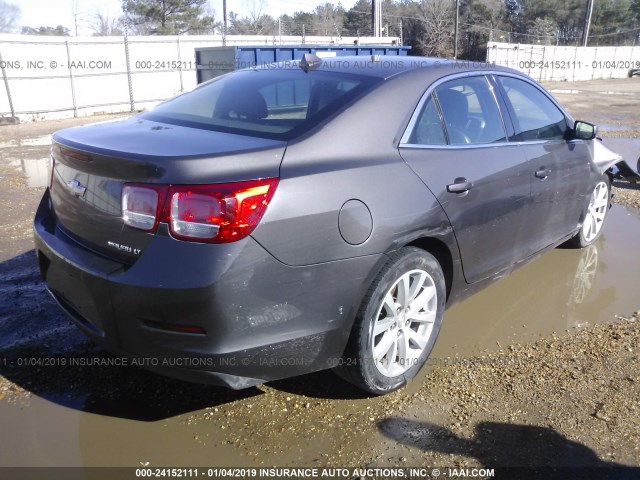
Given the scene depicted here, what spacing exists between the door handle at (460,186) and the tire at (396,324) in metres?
0.40

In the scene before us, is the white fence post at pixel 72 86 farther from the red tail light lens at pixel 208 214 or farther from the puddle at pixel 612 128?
the red tail light lens at pixel 208 214

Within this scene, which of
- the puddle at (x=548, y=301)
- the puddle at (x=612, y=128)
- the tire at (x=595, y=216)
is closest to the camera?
the puddle at (x=548, y=301)

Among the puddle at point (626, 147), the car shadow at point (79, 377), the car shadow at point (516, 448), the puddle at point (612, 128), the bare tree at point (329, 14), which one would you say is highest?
the bare tree at point (329, 14)

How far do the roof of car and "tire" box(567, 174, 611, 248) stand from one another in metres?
1.83

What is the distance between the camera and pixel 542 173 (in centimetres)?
385

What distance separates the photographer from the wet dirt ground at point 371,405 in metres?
2.54

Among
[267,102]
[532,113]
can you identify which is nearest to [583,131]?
[532,113]

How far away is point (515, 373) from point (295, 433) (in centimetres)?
135

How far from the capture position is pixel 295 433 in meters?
2.67

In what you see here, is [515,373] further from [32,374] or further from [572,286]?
[32,374]

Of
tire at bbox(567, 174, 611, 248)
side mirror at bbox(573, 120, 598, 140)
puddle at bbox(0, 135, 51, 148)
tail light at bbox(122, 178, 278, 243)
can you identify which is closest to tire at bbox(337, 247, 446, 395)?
tail light at bbox(122, 178, 278, 243)

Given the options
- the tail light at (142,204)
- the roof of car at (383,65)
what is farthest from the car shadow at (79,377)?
the roof of car at (383,65)

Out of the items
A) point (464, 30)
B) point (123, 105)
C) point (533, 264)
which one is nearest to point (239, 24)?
point (464, 30)

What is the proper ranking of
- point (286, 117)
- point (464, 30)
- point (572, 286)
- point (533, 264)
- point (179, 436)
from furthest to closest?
point (464, 30) → point (533, 264) → point (572, 286) → point (286, 117) → point (179, 436)
